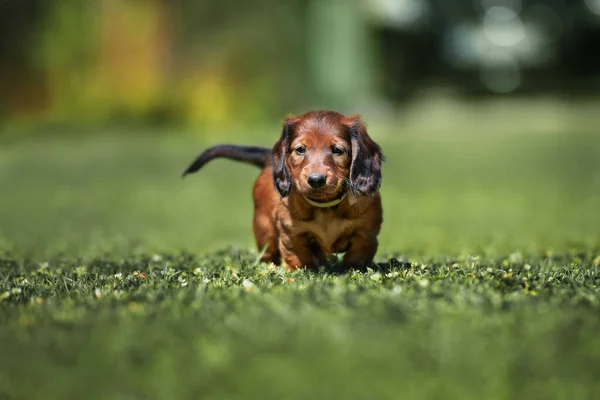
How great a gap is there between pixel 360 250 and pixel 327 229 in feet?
0.91

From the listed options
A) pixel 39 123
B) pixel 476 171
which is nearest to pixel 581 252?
pixel 476 171

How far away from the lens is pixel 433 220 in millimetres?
11859

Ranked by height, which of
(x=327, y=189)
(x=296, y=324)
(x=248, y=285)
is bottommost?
(x=248, y=285)

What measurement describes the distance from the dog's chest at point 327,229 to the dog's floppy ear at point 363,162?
230 mm

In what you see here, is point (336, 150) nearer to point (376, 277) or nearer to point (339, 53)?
point (376, 277)

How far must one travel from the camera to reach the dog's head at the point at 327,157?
4.92m

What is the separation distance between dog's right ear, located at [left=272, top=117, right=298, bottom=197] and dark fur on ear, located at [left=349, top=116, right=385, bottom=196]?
0.38 metres

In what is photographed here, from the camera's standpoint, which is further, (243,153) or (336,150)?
(243,153)

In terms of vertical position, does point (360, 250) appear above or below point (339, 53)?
below

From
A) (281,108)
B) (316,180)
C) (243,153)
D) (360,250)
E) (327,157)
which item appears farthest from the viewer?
(281,108)

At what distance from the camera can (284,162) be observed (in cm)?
522

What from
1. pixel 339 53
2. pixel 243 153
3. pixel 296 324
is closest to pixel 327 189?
pixel 296 324

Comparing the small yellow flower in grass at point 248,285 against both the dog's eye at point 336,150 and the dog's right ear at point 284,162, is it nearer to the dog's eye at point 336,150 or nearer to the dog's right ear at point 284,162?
the dog's right ear at point 284,162

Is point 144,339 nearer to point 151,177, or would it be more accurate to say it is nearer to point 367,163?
point 367,163
